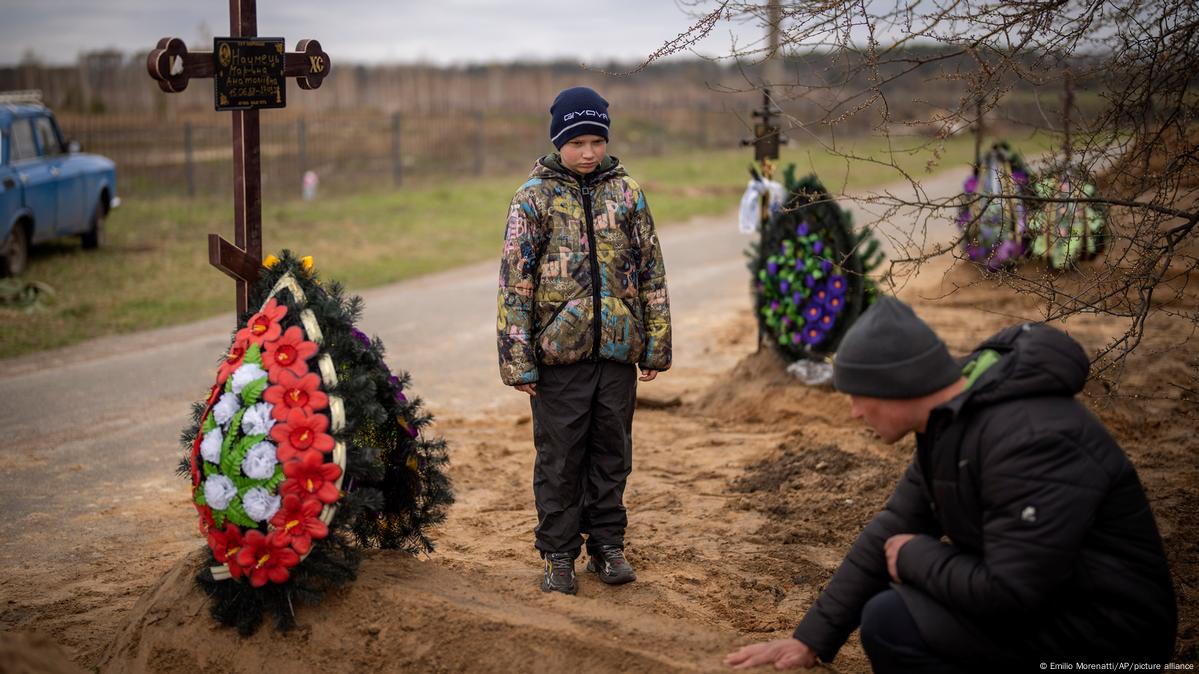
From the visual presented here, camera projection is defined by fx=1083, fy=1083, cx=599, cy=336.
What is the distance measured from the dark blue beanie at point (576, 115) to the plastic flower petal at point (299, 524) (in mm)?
1640

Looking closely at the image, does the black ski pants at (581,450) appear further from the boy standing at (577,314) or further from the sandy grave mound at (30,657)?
the sandy grave mound at (30,657)

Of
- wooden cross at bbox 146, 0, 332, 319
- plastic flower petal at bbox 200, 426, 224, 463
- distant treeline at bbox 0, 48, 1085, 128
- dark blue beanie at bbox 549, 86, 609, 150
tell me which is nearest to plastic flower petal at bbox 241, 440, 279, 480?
plastic flower petal at bbox 200, 426, 224, 463

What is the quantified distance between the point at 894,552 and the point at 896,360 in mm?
570

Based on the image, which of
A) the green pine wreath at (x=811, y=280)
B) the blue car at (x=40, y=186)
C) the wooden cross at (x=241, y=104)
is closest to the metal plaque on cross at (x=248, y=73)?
the wooden cross at (x=241, y=104)

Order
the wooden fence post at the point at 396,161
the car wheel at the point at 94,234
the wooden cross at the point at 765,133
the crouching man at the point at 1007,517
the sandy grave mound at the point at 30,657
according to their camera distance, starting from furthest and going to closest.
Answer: the wooden fence post at the point at 396,161 < the car wheel at the point at 94,234 < the wooden cross at the point at 765,133 < the sandy grave mound at the point at 30,657 < the crouching man at the point at 1007,517

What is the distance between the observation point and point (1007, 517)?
265cm

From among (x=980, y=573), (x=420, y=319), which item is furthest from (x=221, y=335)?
(x=980, y=573)

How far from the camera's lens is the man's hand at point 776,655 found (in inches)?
128

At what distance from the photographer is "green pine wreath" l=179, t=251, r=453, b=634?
12.0ft

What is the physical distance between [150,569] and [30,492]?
1.56 m

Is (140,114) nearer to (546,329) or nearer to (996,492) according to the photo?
(546,329)

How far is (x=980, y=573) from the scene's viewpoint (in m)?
2.72

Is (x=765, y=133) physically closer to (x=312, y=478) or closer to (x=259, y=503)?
(x=312, y=478)

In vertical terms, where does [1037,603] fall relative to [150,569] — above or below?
above
